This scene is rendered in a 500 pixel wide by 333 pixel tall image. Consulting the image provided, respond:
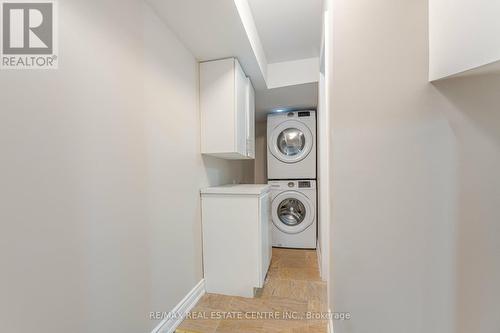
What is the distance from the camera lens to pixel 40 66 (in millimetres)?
750

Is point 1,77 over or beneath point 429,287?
over

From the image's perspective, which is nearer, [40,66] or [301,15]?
[40,66]

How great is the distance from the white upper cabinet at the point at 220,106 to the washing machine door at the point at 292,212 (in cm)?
138

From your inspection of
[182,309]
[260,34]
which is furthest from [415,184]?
[260,34]

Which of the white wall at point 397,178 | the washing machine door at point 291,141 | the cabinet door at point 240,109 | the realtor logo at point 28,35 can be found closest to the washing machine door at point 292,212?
the washing machine door at point 291,141

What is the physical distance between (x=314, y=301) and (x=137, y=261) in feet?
4.56

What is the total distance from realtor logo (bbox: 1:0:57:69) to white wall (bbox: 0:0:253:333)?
32 mm

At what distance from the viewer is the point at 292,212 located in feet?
10.1

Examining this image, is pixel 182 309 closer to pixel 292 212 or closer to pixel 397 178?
pixel 397 178

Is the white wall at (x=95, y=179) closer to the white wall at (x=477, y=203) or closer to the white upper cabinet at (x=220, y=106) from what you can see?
the white upper cabinet at (x=220, y=106)

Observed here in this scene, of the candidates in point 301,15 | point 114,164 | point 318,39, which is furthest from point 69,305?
point 318,39

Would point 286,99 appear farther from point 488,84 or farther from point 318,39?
point 488,84

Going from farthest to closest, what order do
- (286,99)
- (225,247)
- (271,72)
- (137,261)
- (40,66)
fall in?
(286,99), (271,72), (225,247), (137,261), (40,66)

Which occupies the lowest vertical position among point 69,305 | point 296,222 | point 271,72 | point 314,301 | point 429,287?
point 314,301
